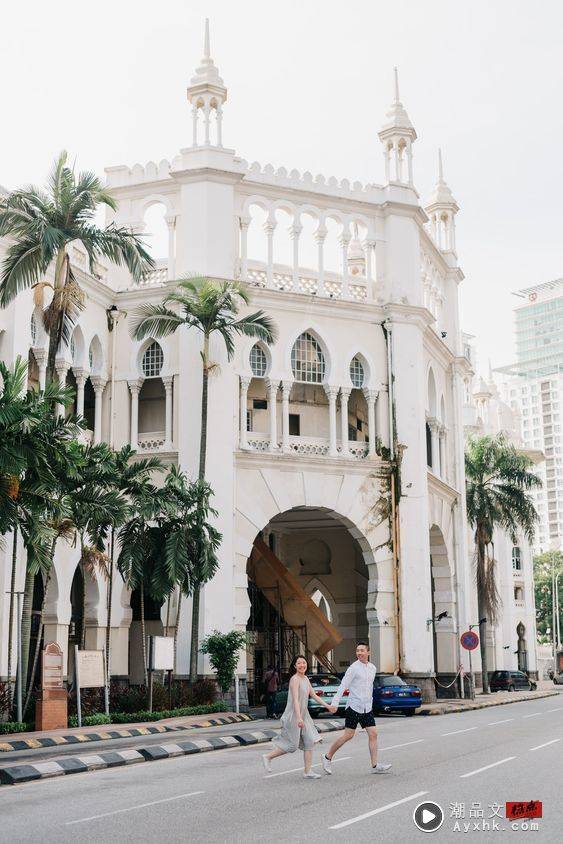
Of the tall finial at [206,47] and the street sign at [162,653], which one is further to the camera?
the tall finial at [206,47]

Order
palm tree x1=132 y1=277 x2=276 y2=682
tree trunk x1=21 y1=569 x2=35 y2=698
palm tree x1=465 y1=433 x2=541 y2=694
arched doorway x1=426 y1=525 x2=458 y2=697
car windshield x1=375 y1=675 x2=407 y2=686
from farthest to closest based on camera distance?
palm tree x1=465 y1=433 x2=541 y2=694
arched doorway x1=426 y1=525 x2=458 y2=697
car windshield x1=375 y1=675 x2=407 y2=686
palm tree x1=132 y1=277 x2=276 y2=682
tree trunk x1=21 y1=569 x2=35 y2=698

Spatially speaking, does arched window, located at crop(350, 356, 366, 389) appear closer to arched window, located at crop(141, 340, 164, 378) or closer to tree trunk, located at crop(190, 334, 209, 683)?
tree trunk, located at crop(190, 334, 209, 683)

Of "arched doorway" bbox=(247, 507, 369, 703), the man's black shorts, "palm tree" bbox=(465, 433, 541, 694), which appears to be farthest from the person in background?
the man's black shorts

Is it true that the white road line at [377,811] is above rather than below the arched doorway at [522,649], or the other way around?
below

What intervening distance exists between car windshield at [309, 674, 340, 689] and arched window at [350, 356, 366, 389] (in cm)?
1010

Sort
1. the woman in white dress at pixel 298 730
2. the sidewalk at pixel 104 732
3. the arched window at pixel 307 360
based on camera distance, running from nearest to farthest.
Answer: the woman in white dress at pixel 298 730, the sidewalk at pixel 104 732, the arched window at pixel 307 360

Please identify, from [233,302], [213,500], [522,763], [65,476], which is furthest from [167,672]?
[522,763]

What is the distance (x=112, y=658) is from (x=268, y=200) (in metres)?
15.3

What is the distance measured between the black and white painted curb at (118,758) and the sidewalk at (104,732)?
2271mm

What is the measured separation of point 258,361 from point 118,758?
19.4m

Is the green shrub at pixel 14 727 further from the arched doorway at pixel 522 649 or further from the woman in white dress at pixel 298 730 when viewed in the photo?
the arched doorway at pixel 522 649

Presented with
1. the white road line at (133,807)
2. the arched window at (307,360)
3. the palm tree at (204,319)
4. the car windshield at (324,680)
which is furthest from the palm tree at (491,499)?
the white road line at (133,807)

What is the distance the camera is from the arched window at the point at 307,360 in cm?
3525

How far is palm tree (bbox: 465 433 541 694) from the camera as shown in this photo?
155 feet
